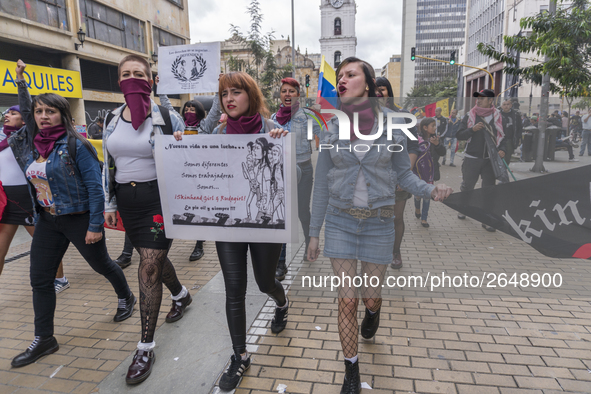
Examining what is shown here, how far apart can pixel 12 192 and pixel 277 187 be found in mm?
2972

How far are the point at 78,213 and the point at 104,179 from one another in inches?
18.9

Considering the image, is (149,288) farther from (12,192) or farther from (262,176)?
(12,192)

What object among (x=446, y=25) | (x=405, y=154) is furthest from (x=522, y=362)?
(x=446, y=25)

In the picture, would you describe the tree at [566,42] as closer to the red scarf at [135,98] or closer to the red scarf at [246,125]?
the red scarf at [246,125]

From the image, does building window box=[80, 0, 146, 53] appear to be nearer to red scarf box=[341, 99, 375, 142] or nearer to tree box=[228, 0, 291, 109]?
tree box=[228, 0, 291, 109]

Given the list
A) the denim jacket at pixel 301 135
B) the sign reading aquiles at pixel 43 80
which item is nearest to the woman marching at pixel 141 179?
the denim jacket at pixel 301 135

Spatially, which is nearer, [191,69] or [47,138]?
[47,138]

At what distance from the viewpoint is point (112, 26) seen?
2006 centimetres

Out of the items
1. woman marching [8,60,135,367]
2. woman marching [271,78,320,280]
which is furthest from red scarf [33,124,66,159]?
woman marching [271,78,320,280]

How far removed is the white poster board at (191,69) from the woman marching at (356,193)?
218cm

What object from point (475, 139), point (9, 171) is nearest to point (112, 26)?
point (9, 171)

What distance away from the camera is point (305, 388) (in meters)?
2.62

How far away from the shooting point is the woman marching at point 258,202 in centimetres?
265

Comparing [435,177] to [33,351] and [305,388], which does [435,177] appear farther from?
[33,351]
